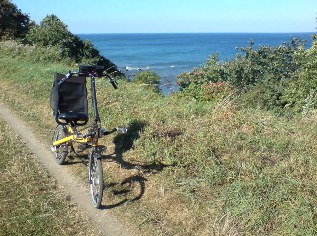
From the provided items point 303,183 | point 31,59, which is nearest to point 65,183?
point 303,183

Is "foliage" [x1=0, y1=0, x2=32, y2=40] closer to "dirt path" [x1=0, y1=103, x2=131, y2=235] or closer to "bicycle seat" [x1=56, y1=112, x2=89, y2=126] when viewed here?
"dirt path" [x1=0, y1=103, x2=131, y2=235]

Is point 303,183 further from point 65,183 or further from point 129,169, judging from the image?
point 65,183

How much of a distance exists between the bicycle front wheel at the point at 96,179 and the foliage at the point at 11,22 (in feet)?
76.3

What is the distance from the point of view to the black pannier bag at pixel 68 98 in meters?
6.28

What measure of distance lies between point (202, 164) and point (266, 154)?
3.49 ft

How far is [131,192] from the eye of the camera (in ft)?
19.5

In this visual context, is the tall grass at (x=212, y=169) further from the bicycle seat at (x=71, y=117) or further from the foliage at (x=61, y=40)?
the foliage at (x=61, y=40)

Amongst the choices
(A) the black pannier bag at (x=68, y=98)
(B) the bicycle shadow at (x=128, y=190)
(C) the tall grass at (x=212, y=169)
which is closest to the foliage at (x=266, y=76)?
(C) the tall grass at (x=212, y=169)

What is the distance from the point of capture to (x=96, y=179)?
18.1 ft

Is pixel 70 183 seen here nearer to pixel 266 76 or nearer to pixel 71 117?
pixel 71 117

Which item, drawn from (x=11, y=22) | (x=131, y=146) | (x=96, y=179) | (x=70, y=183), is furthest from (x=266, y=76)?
(x=11, y=22)

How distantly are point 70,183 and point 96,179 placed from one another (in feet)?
2.92

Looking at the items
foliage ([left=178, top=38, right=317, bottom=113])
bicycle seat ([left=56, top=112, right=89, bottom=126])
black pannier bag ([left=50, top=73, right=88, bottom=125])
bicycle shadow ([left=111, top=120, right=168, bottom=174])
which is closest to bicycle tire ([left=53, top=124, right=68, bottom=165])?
black pannier bag ([left=50, top=73, right=88, bottom=125])

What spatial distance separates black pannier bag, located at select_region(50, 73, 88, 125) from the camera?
20.6 ft
